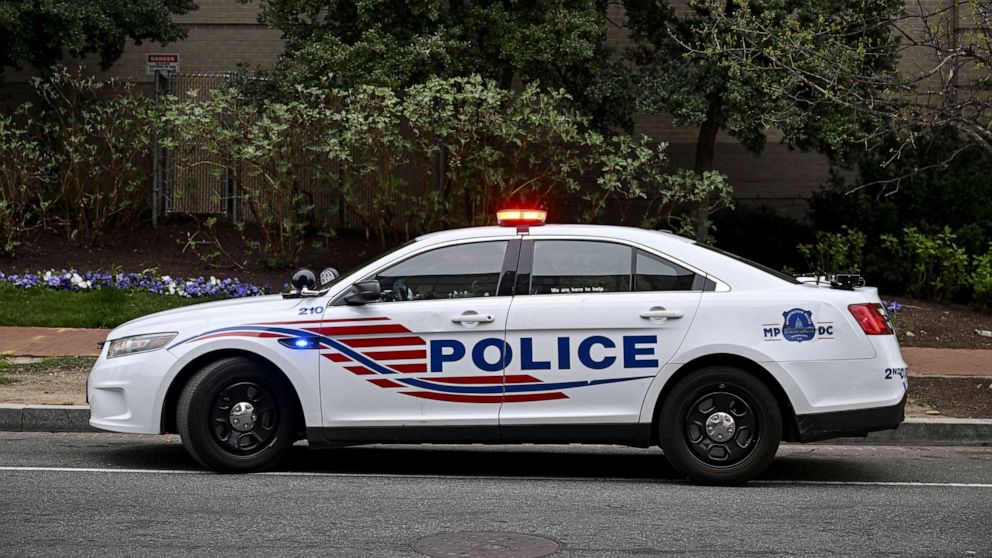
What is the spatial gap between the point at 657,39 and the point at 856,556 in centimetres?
1305

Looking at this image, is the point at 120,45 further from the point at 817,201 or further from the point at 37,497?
the point at 37,497

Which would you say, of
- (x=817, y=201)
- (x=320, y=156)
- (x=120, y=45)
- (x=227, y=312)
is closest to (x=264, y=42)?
(x=120, y=45)

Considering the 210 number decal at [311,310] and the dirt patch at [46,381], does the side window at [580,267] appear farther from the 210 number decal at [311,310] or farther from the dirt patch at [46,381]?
the dirt patch at [46,381]

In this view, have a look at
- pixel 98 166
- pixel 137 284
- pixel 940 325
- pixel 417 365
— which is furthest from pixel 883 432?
pixel 98 166

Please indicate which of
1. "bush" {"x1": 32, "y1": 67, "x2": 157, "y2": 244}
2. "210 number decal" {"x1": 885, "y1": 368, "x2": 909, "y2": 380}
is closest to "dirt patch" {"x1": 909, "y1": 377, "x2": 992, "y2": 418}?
"210 number decal" {"x1": 885, "y1": 368, "x2": 909, "y2": 380}

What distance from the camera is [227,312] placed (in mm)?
8078

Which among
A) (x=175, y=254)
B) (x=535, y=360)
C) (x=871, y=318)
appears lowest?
(x=535, y=360)

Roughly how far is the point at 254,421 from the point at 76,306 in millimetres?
7199

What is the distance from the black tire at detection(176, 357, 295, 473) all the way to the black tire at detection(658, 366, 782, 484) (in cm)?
232

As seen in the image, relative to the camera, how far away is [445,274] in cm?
808

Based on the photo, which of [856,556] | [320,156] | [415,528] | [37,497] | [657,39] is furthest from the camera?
[657,39]

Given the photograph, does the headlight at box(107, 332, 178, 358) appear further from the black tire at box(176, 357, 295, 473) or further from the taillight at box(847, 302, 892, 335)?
the taillight at box(847, 302, 892, 335)

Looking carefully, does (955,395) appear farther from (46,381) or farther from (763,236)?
(763,236)

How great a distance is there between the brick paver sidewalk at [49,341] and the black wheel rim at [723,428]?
22.2 ft
